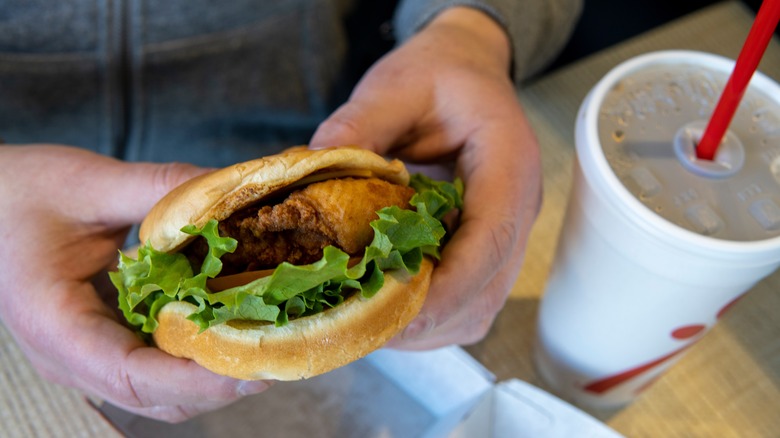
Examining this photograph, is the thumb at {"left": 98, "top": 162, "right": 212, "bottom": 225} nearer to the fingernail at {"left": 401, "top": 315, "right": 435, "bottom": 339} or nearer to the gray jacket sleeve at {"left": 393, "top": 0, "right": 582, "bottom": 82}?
the fingernail at {"left": 401, "top": 315, "right": 435, "bottom": 339}

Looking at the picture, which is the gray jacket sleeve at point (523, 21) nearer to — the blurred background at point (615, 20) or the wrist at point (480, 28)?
the wrist at point (480, 28)

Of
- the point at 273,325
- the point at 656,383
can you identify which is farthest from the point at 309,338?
the point at 656,383

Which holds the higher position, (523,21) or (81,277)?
(523,21)

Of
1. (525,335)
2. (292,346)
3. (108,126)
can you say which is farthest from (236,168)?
(108,126)

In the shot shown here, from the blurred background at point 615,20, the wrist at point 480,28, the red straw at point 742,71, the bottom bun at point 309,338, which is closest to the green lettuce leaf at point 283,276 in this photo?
the bottom bun at point 309,338

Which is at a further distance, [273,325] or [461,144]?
[461,144]

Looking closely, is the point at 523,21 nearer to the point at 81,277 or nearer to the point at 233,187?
the point at 233,187

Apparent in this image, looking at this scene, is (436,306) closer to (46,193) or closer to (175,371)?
(175,371)
